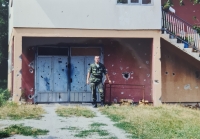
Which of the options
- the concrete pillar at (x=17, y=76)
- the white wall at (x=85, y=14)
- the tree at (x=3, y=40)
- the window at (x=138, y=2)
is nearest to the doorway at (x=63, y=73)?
the concrete pillar at (x=17, y=76)

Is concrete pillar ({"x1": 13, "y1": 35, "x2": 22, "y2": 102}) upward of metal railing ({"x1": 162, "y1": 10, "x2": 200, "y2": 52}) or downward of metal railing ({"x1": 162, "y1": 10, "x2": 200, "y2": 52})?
downward

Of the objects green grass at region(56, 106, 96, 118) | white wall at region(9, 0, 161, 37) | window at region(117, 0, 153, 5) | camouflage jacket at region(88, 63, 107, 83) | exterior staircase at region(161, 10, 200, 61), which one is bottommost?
green grass at region(56, 106, 96, 118)

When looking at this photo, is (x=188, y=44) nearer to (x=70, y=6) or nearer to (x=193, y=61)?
(x=193, y=61)

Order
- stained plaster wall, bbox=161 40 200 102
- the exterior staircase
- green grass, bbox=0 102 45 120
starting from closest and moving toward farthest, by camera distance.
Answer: green grass, bbox=0 102 45 120, the exterior staircase, stained plaster wall, bbox=161 40 200 102

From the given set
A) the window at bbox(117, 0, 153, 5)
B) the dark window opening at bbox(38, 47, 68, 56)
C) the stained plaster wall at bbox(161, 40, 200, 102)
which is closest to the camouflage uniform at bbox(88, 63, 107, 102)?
the dark window opening at bbox(38, 47, 68, 56)

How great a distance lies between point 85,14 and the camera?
12.9 m

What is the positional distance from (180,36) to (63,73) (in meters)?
5.14

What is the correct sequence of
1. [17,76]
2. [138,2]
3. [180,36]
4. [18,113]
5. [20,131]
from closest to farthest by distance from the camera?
[20,131], [18,113], [17,76], [138,2], [180,36]

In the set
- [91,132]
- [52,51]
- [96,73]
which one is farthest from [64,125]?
[52,51]

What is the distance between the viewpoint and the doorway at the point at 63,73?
47.1 ft

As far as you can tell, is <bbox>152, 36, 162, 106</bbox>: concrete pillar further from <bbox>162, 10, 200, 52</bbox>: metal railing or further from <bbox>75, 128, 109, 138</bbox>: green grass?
<bbox>75, 128, 109, 138</bbox>: green grass

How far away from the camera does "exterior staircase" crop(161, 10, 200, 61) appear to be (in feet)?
44.5

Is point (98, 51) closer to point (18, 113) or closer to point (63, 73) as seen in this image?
point (63, 73)

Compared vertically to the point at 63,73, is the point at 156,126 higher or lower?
lower
